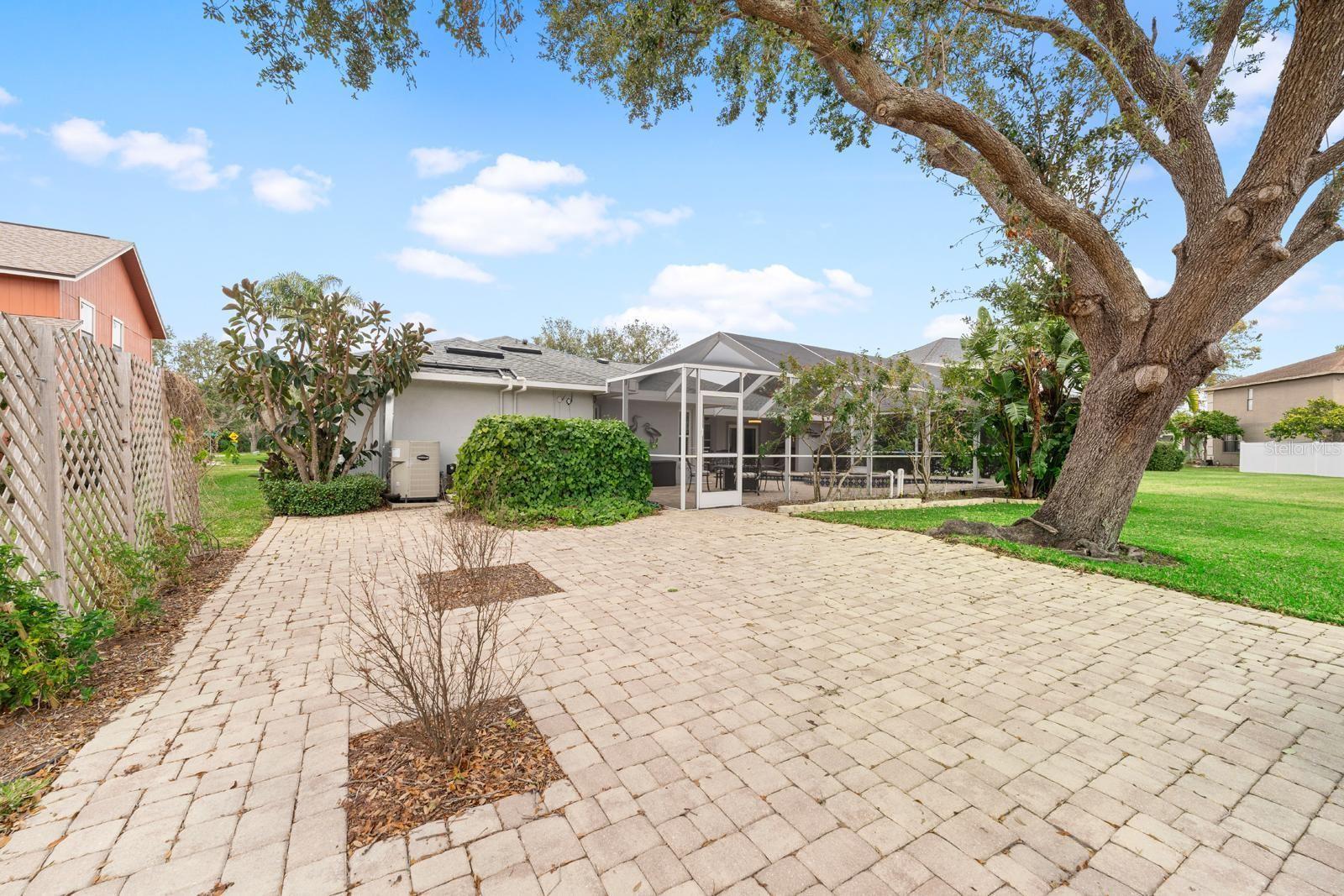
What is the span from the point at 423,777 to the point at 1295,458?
40419mm

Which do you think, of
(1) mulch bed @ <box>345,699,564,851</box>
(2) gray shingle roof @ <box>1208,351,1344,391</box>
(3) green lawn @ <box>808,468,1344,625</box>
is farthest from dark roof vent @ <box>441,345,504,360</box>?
(2) gray shingle roof @ <box>1208,351,1344,391</box>

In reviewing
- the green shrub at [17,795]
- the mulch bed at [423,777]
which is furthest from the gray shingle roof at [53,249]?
the mulch bed at [423,777]

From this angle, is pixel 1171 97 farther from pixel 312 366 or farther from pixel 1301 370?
pixel 1301 370

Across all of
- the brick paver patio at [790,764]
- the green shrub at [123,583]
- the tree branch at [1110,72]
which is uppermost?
the tree branch at [1110,72]

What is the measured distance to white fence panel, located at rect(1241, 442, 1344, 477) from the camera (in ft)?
84.2

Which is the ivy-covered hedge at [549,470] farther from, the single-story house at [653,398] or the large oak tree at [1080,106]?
the large oak tree at [1080,106]

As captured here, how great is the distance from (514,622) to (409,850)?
101 inches

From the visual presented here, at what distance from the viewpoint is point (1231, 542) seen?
8203 millimetres

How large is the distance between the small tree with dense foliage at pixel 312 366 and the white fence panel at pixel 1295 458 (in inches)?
1542

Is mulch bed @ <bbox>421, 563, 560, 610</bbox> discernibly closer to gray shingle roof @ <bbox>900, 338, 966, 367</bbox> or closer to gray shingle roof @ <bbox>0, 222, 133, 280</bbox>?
gray shingle roof @ <bbox>0, 222, 133, 280</bbox>

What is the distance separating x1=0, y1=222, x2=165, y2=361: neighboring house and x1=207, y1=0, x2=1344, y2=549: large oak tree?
9248 mm

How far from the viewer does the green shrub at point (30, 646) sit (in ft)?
9.56

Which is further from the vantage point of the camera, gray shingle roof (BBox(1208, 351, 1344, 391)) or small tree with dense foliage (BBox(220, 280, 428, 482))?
gray shingle roof (BBox(1208, 351, 1344, 391))

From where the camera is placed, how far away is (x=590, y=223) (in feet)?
69.5
